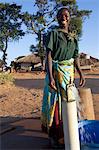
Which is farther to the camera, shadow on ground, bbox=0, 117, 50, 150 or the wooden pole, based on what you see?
the wooden pole

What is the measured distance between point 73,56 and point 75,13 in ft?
137

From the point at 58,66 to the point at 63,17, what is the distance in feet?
1.82

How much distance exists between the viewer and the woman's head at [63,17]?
15.2 ft

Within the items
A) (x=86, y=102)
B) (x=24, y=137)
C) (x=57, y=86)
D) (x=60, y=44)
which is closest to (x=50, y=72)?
(x=57, y=86)

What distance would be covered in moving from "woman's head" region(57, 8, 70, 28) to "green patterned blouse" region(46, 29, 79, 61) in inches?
3.3

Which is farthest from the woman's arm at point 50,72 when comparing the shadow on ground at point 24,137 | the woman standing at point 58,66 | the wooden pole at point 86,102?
the wooden pole at point 86,102

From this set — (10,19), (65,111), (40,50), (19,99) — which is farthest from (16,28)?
(65,111)

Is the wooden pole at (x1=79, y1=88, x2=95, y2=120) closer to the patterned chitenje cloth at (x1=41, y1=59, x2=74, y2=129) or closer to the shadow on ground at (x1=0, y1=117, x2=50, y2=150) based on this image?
the shadow on ground at (x1=0, y1=117, x2=50, y2=150)

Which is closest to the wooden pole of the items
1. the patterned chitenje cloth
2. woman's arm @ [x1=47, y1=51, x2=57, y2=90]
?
the patterned chitenje cloth

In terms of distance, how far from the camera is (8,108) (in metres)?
10.9

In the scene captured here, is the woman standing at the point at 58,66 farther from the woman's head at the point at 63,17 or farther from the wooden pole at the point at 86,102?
the wooden pole at the point at 86,102

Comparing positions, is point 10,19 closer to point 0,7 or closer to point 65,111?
point 0,7

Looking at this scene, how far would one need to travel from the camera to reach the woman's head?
4.63 m

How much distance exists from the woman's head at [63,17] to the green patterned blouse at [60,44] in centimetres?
8
